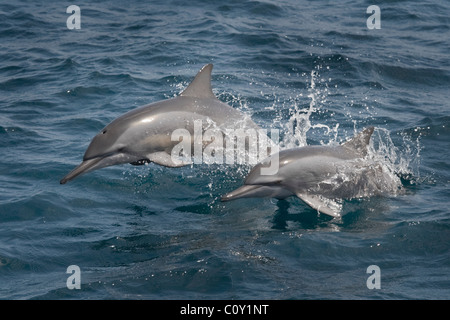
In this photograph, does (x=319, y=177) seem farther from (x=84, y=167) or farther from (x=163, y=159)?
(x=84, y=167)

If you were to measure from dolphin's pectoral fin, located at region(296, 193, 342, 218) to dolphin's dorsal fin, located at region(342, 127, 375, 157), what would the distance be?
0.80 meters

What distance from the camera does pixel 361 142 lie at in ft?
31.2

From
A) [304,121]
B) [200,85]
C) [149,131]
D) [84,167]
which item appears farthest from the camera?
[304,121]

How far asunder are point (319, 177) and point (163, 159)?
2.10m

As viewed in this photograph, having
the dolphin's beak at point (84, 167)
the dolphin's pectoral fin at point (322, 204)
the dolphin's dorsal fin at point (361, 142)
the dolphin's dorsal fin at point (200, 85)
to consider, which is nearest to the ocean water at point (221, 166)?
the dolphin's pectoral fin at point (322, 204)

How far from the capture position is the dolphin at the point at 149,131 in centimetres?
936

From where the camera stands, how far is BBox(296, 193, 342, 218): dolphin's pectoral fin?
29.2 ft

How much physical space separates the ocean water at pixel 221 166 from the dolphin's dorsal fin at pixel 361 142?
0.70m

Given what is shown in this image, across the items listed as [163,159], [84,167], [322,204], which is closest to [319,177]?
[322,204]

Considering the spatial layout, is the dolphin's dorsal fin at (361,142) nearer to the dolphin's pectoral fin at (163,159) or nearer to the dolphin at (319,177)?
the dolphin at (319,177)

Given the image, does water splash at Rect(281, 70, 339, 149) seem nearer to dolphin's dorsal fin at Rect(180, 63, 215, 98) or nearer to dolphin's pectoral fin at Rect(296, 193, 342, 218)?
dolphin's dorsal fin at Rect(180, 63, 215, 98)

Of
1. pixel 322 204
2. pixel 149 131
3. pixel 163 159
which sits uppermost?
pixel 149 131
